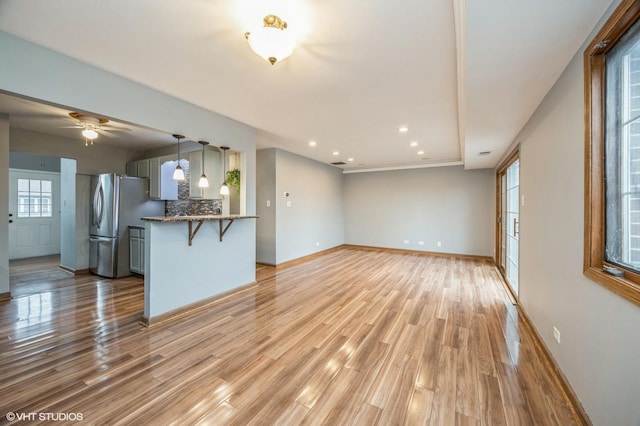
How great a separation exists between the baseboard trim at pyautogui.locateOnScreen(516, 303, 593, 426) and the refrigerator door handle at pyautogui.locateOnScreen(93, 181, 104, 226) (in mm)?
7093

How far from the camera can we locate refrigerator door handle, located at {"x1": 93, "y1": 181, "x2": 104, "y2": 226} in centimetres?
503

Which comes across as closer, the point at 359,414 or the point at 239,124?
the point at 359,414

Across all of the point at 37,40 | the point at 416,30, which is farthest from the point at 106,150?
the point at 416,30

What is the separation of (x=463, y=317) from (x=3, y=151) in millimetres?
6707

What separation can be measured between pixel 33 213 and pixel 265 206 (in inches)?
255

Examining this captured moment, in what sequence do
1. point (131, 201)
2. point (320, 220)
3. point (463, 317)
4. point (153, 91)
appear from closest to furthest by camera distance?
point (153, 91)
point (463, 317)
point (131, 201)
point (320, 220)

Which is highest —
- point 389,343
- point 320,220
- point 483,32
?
point 483,32

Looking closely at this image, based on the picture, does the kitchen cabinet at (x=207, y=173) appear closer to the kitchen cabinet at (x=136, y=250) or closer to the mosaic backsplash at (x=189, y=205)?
the mosaic backsplash at (x=189, y=205)

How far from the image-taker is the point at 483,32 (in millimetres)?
1600

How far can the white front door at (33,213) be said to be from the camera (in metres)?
6.34

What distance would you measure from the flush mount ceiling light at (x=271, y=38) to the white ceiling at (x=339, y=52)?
76mm

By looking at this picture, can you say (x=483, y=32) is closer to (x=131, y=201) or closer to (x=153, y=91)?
(x=153, y=91)

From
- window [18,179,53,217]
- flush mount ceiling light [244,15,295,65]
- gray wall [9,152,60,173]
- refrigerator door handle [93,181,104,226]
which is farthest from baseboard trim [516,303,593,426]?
window [18,179,53,217]

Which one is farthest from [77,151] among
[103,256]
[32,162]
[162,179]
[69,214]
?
[32,162]
